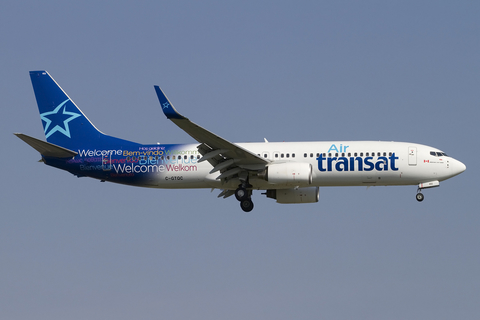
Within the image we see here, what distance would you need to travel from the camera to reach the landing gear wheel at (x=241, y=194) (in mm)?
42656

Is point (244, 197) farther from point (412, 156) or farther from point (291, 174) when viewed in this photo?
point (412, 156)

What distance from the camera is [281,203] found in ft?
150

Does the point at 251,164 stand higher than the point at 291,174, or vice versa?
the point at 251,164

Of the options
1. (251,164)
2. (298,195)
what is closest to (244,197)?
(251,164)

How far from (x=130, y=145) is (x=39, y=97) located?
26.9 feet

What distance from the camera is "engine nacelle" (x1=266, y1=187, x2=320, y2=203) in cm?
4509

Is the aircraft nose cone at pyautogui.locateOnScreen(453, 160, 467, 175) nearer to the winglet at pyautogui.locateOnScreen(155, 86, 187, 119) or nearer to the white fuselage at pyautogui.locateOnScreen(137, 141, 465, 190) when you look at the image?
the white fuselage at pyautogui.locateOnScreen(137, 141, 465, 190)

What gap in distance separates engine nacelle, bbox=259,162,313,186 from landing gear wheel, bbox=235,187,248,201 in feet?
6.95

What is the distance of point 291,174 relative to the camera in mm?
40625

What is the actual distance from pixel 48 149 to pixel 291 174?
51.2 feet

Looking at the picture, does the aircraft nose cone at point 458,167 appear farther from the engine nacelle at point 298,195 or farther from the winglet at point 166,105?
the winglet at point 166,105

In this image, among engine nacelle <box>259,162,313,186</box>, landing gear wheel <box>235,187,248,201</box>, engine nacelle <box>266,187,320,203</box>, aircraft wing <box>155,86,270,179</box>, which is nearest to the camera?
aircraft wing <box>155,86,270,179</box>

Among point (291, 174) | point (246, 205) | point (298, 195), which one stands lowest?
point (246, 205)

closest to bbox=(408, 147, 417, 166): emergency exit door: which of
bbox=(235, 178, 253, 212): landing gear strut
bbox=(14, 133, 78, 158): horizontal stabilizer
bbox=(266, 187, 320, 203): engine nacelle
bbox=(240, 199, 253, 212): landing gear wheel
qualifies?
bbox=(266, 187, 320, 203): engine nacelle
